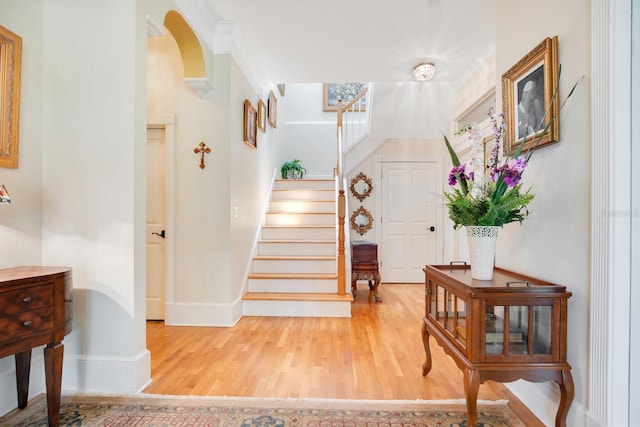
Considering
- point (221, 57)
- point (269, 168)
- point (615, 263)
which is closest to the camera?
point (615, 263)

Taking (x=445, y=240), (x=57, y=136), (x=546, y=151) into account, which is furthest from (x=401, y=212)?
(x=57, y=136)

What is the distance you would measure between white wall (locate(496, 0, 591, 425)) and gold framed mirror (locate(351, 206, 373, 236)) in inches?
142

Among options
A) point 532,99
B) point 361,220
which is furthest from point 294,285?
point 532,99

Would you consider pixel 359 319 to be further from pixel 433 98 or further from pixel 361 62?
pixel 433 98

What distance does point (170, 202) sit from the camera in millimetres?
3451

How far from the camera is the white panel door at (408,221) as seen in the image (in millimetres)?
5641

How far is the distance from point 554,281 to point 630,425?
24.7 inches

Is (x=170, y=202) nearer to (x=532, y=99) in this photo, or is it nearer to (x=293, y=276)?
(x=293, y=276)

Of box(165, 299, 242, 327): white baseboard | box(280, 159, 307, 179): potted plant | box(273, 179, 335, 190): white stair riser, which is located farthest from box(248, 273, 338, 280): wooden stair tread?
box(280, 159, 307, 179): potted plant

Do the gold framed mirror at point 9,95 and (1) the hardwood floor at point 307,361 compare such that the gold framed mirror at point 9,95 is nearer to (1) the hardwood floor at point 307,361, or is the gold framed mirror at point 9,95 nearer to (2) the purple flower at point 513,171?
(1) the hardwood floor at point 307,361

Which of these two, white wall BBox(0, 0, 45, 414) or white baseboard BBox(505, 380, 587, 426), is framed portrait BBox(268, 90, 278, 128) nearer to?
white wall BBox(0, 0, 45, 414)

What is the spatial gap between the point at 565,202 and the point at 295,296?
2761mm

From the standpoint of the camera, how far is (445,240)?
5.58m

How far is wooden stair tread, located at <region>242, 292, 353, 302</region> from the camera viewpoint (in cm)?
375
